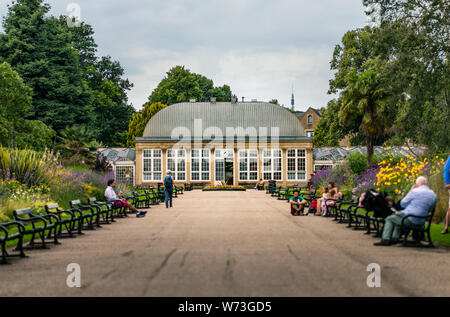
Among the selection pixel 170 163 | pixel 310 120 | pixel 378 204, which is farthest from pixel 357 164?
pixel 310 120

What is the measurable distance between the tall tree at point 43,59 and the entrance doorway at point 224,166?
1548cm

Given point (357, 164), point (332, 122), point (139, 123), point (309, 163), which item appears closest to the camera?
point (357, 164)

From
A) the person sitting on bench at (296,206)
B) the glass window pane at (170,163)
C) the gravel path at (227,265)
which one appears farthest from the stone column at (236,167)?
the gravel path at (227,265)

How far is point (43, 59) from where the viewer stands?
41.5 m

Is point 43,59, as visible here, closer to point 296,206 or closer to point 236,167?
point 236,167

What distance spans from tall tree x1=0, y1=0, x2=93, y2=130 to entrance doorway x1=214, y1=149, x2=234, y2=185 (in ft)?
50.8

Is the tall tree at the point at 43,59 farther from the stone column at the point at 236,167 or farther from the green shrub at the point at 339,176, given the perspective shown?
the green shrub at the point at 339,176

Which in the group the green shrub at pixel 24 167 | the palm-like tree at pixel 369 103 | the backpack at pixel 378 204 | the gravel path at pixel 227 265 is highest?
the palm-like tree at pixel 369 103

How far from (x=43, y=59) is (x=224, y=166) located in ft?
67.9

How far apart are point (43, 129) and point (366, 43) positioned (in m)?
32.0

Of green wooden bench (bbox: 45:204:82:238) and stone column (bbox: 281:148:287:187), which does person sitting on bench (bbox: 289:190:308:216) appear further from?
stone column (bbox: 281:148:287:187)

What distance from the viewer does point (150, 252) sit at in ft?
31.7

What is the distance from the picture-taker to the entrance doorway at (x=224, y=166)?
5425 cm

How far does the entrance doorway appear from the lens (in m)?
54.2
